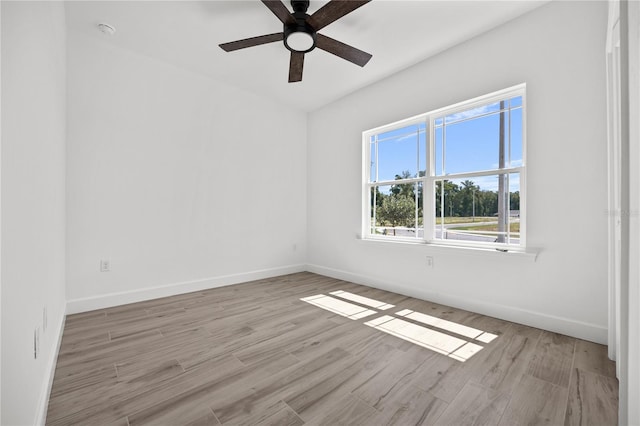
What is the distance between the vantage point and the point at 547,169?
243 centimetres

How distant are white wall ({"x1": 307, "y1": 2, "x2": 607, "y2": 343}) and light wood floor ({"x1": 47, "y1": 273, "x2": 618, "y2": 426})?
0.27 meters

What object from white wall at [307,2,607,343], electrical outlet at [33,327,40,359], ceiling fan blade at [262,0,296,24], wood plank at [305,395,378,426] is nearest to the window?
white wall at [307,2,607,343]

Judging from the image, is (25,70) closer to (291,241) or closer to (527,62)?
(527,62)

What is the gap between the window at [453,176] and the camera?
2734 mm

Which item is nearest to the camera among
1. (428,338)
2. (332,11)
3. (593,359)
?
(593,359)

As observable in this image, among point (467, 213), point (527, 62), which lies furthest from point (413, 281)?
point (527, 62)

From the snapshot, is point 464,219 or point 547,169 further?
point 464,219

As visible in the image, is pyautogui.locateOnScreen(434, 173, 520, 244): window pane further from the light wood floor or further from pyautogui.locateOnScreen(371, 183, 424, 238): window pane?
the light wood floor

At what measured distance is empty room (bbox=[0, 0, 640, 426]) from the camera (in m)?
1.38

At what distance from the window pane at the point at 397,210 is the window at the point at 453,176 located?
0.01 m

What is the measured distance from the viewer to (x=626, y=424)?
89cm

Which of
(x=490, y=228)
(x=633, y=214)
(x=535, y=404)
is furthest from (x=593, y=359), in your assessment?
(x=633, y=214)

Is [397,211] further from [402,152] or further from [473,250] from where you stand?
[473,250]

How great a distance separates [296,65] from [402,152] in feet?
5.61
